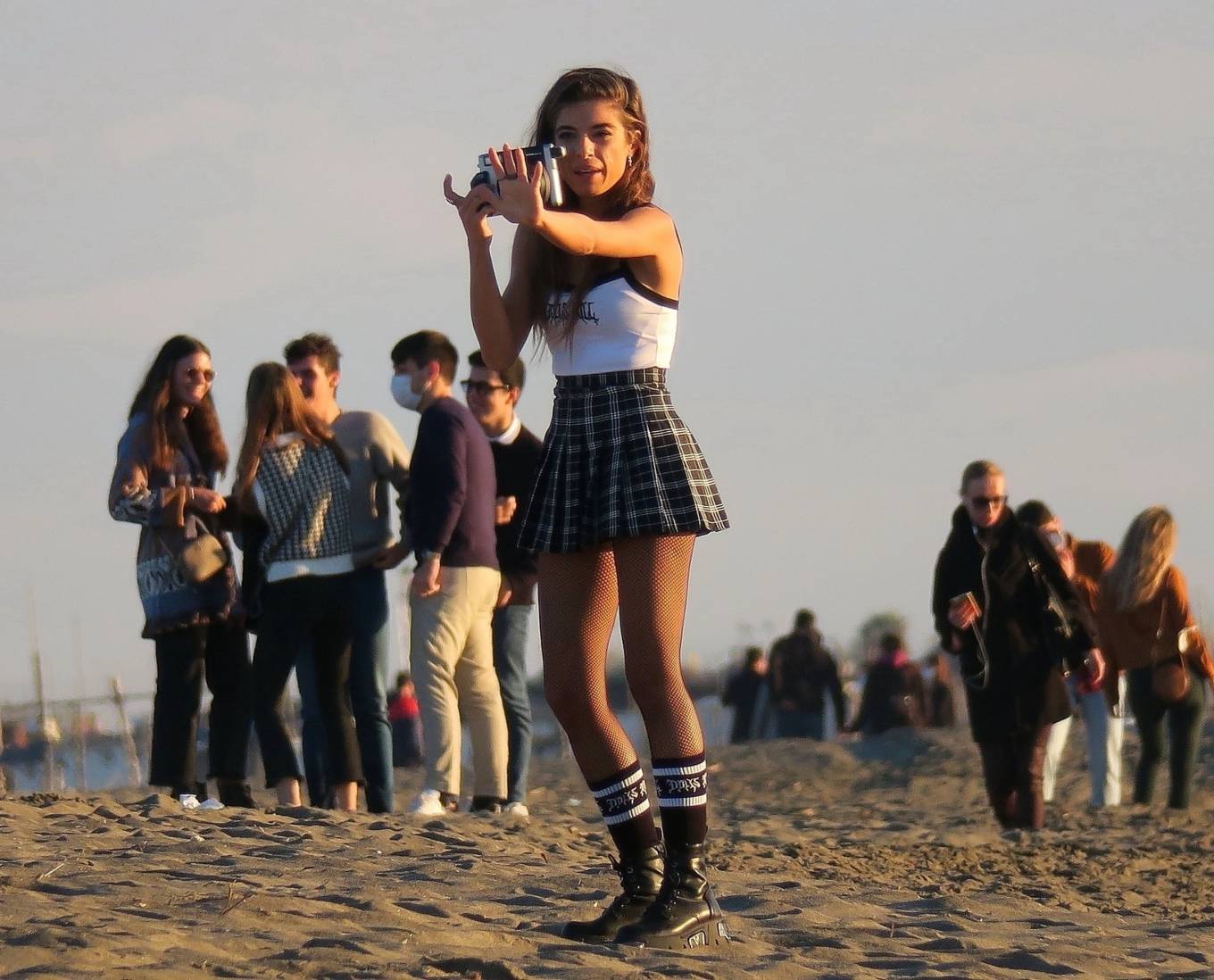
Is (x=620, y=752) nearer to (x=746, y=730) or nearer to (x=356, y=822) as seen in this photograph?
(x=356, y=822)

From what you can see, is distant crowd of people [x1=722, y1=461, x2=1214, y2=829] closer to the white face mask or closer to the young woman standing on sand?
the white face mask

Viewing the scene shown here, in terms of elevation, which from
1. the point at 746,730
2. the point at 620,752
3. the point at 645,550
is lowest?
the point at 746,730

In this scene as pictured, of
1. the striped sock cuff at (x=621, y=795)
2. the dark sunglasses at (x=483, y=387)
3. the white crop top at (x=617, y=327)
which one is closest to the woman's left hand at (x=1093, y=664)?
the dark sunglasses at (x=483, y=387)

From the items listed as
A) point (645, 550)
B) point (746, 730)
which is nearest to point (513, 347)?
point (645, 550)

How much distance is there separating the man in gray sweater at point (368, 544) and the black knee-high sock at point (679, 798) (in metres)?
3.51

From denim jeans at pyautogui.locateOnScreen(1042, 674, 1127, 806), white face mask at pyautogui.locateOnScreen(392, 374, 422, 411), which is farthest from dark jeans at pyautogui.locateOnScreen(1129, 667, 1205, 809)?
white face mask at pyautogui.locateOnScreen(392, 374, 422, 411)

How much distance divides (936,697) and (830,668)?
9.71 feet

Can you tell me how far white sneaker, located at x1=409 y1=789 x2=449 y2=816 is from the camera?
784cm

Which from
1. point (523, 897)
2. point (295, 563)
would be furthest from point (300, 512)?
point (523, 897)

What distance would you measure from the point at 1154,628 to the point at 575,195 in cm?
691

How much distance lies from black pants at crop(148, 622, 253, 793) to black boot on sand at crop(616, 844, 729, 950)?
361 cm

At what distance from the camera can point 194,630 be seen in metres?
7.63

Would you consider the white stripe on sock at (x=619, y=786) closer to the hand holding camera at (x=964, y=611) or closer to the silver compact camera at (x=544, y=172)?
the silver compact camera at (x=544, y=172)

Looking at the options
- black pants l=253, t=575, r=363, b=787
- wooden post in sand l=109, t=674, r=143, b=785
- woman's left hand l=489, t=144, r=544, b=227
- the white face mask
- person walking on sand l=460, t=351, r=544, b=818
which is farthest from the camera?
wooden post in sand l=109, t=674, r=143, b=785
